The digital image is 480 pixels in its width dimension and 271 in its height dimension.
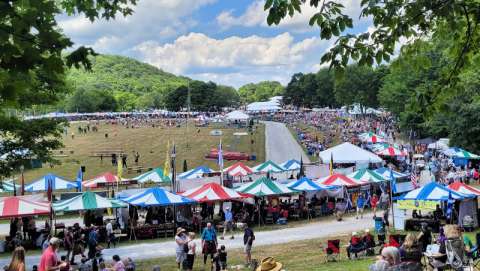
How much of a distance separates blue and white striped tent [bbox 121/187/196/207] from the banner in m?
9.10

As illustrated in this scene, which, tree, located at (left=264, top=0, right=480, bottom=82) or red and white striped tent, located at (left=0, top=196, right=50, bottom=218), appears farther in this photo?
red and white striped tent, located at (left=0, top=196, right=50, bottom=218)

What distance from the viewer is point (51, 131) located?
19922mm

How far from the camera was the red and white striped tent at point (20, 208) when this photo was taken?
21.6 meters

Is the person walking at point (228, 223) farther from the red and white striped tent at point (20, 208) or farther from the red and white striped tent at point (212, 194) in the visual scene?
the red and white striped tent at point (20, 208)

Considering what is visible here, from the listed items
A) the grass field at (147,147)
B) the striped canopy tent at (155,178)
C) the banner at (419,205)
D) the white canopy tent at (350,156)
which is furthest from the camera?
the grass field at (147,147)

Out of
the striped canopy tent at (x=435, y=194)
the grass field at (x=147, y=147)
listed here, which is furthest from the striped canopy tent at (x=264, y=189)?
the grass field at (x=147, y=147)

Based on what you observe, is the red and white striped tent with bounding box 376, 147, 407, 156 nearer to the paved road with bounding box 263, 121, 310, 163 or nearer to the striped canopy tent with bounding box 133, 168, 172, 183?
the paved road with bounding box 263, 121, 310, 163

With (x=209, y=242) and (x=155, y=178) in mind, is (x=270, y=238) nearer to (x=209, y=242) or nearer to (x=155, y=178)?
(x=209, y=242)

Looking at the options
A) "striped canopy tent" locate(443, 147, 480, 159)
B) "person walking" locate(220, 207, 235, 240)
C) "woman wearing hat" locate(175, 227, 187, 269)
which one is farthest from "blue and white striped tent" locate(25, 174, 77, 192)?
"striped canopy tent" locate(443, 147, 480, 159)

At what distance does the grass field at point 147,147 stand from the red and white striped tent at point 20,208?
2444cm

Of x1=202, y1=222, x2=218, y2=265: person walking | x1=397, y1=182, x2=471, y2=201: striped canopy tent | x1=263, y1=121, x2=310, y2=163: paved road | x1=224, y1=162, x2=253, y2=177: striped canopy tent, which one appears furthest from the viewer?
x1=263, y1=121, x2=310, y2=163: paved road

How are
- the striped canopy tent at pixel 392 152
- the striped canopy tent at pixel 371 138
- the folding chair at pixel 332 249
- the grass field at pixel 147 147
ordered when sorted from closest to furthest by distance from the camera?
the folding chair at pixel 332 249 < the striped canopy tent at pixel 392 152 < the striped canopy tent at pixel 371 138 < the grass field at pixel 147 147

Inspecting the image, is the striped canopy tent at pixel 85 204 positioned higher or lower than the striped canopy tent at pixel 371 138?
lower

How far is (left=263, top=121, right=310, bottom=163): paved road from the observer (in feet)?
183
